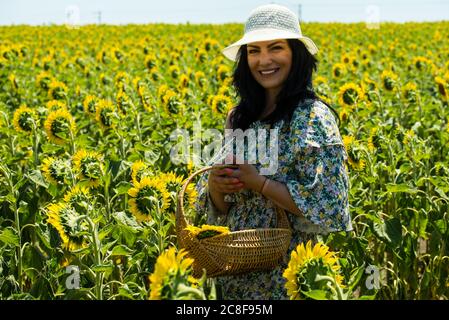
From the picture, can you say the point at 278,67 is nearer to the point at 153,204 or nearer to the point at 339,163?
the point at 339,163

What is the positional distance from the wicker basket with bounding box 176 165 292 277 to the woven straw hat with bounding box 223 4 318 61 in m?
0.73

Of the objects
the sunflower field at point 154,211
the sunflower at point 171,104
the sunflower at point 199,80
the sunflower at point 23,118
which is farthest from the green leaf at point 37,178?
the sunflower at point 199,80

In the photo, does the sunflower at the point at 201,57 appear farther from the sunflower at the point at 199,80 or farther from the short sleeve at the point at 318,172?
the short sleeve at the point at 318,172

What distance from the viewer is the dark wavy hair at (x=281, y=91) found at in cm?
260

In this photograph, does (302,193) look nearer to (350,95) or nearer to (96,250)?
(96,250)

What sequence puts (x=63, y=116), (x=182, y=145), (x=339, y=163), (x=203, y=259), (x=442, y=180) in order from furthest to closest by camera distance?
(x=182, y=145)
(x=63, y=116)
(x=442, y=180)
(x=339, y=163)
(x=203, y=259)

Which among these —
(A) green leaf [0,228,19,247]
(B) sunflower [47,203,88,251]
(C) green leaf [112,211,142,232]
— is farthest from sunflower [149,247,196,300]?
(A) green leaf [0,228,19,247]

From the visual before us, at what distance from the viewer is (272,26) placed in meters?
2.64

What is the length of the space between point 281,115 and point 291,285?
87 centimetres

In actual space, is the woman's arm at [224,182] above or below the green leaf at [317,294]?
above

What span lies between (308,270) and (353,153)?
1.81 meters

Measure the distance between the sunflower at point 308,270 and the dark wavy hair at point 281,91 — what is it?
81 cm
